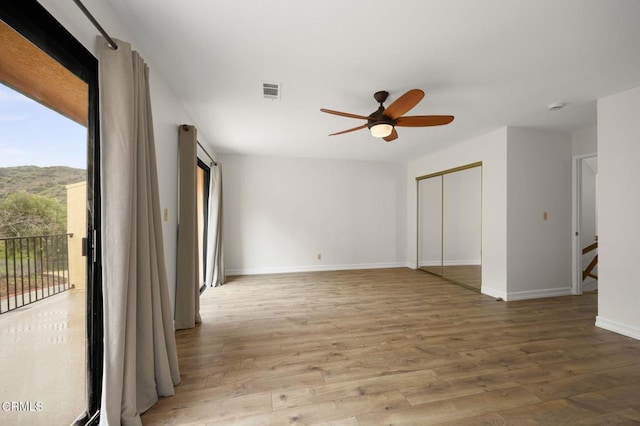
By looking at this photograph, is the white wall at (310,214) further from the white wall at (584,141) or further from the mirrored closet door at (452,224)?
the white wall at (584,141)

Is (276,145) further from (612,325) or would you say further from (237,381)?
(612,325)

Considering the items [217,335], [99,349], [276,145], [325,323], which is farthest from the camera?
[276,145]

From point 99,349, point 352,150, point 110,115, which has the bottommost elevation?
point 99,349

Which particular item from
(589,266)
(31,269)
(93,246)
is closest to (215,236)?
(93,246)

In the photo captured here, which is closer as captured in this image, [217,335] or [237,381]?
[237,381]

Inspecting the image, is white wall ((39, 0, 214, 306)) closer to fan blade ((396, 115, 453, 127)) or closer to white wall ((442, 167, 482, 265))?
fan blade ((396, 115, 453, 127))

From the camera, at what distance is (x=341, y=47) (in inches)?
68.3

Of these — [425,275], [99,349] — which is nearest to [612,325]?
[425,275]

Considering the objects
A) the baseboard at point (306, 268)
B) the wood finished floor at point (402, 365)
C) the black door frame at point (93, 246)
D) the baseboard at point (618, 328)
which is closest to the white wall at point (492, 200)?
the wood finished floor at point (402, 365)

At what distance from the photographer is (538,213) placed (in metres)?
3.48

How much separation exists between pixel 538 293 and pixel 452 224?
1547mm

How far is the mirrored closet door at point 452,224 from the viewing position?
4031 millimetres

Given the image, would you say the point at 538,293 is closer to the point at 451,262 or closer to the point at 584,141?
the point at 451,262

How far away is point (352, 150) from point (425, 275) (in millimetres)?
2914
